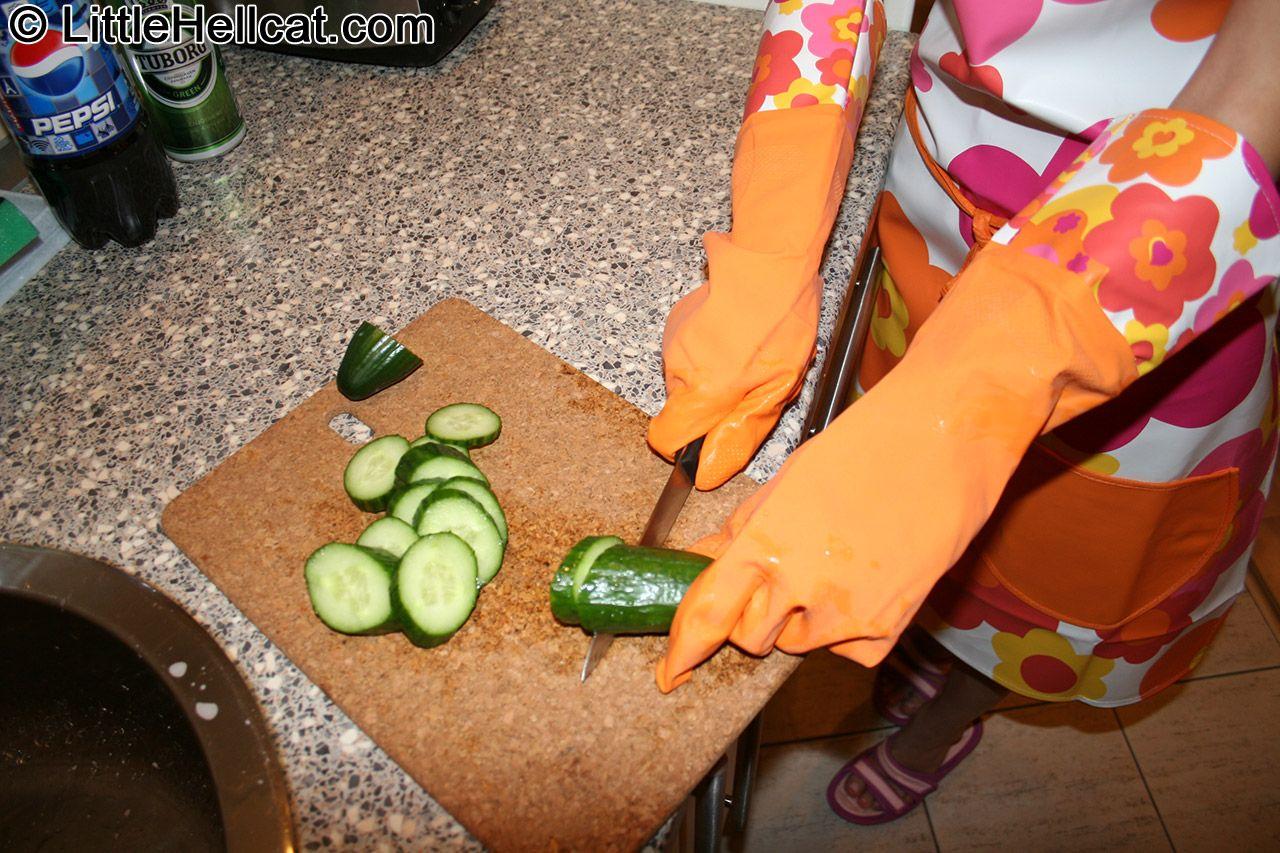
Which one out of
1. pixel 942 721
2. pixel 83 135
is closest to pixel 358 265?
pixel 83 135

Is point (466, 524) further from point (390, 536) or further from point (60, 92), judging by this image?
point (60, 92)

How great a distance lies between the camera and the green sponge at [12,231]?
48.8 inches

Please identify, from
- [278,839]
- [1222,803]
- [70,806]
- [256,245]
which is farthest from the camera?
[1222,803]

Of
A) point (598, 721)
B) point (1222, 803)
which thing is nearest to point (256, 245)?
point (598, 721)

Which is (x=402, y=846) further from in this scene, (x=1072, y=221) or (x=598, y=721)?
(x=1072, y=221)

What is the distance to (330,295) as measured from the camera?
49.8 inches

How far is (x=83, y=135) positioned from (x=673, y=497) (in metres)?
0.85

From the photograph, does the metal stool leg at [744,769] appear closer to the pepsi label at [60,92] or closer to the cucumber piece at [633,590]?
the cucumber piece at [633,590]

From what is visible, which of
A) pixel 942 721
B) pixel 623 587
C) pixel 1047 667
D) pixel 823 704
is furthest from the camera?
pixel 823 704

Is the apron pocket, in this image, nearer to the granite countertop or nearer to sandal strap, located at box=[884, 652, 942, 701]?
the granite countertop

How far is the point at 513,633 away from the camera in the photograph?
3.08 ft

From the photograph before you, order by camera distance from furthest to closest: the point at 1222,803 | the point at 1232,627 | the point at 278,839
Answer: the point at 1232,627, the point at 1222,803, the point at 278,839

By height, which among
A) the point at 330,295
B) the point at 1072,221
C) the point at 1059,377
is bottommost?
the point at 330,295

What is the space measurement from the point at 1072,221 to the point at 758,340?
0.34 meters
